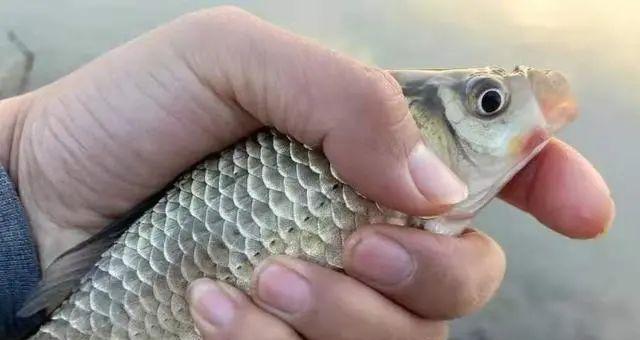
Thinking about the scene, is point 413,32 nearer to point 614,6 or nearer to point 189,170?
point 614,6

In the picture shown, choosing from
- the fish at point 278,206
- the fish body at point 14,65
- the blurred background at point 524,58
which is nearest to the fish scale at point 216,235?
the fish at point 278,206

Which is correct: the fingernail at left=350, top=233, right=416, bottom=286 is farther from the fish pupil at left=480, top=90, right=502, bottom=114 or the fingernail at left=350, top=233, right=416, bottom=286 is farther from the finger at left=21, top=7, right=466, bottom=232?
the fish pupil at left=480, top=90, right=502, bottom=114

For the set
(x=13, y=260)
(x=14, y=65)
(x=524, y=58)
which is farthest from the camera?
(x=14, y=65)

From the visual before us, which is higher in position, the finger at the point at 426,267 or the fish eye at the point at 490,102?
the fish eye at the point at 490,102

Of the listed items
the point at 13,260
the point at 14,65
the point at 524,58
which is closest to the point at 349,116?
the point at 13,260

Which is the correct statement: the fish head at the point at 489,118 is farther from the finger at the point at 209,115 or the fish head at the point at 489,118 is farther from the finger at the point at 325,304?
the finger at the point at 325,304

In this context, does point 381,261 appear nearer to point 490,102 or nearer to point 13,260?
point 490,102
